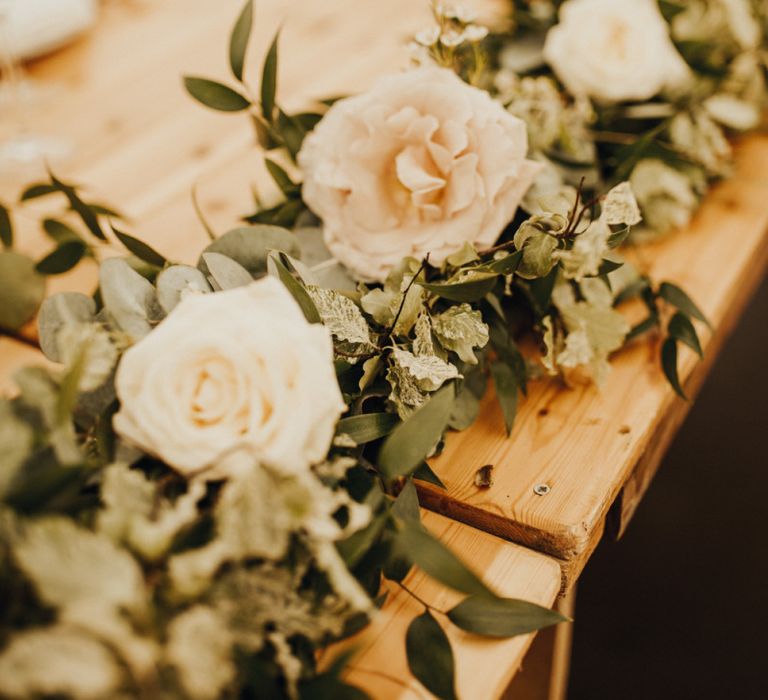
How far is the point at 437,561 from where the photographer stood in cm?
55

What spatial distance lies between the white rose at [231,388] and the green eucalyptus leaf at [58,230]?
568 mm

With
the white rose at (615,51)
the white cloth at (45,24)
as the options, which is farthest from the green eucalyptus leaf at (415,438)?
the white cloth at (45,24)

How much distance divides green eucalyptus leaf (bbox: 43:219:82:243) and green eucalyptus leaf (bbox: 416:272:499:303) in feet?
1.84

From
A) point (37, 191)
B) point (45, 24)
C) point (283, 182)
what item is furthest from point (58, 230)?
point (45, 24)

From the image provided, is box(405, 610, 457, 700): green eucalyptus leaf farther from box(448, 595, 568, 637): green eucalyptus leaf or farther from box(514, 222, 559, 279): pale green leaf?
box(514, 222, 559, 279): pale green leaf

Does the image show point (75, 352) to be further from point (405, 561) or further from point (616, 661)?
point (616, 661)

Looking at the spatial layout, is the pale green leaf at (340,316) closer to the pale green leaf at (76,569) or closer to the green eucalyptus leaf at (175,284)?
the green eucalyptus leaf at (175,284)

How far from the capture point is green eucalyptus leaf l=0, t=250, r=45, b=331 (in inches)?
39.8

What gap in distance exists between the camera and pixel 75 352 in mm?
524

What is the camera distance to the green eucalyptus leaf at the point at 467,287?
2.23 ft

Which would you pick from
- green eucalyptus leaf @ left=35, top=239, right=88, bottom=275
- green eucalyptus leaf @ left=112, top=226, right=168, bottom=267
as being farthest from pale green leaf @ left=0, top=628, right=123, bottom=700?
green eucalyptus leaf @ left=35, top=239, right=88, bottom=275

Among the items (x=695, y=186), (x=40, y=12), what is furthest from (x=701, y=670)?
(x=40, y=12)

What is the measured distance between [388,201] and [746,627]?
1.27 m

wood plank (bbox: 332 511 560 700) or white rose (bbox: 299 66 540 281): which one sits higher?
white rose (bbox: 299 66 540 281)
